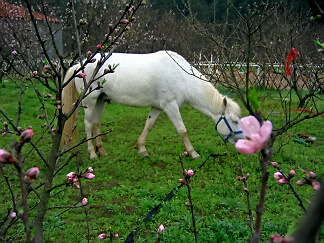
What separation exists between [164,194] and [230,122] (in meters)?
2.08

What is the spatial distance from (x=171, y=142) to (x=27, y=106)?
528 centimetres

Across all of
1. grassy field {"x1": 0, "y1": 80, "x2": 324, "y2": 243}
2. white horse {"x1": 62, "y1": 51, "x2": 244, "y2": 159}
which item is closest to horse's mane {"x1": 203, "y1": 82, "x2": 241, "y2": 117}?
white horse {"x1": 62, "y1": 51, "x2": 244, "y2": 159}

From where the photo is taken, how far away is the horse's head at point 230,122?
247 inches

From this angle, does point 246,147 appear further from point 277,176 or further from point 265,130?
point 277,176

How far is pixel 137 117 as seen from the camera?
33.7ft

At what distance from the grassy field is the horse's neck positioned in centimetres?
81

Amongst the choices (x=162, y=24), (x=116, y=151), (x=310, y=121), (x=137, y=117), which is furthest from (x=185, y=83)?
(x=162, y=24)

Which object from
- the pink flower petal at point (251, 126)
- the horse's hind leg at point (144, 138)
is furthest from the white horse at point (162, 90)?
the pink flower petal at point (251, 126)

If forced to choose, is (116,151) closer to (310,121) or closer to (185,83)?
(185,83)

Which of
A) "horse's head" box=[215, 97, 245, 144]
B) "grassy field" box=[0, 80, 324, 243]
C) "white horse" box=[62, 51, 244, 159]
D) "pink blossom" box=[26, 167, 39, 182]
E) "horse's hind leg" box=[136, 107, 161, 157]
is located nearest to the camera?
"pink blossom" box=[26, 167, 39, 182]

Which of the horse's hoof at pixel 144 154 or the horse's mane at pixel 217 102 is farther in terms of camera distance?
the horse's hoof at pixel 144 154

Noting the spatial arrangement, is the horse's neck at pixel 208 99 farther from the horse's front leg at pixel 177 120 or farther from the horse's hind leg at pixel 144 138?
the horse's hind leg at pixel 144 138

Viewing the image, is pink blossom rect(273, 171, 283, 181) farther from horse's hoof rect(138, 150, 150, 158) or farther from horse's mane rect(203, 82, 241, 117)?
horse's hoof rect(138, 150, 150, 158)

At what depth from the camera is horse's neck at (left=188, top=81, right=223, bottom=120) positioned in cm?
644
